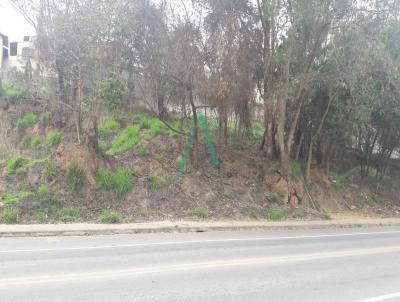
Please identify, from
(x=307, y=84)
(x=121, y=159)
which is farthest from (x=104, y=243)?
(x=307, y=84)

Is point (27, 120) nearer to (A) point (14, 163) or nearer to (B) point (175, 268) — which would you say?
(A) point (14, 163)

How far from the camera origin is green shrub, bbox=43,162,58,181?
627 inches

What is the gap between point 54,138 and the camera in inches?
772

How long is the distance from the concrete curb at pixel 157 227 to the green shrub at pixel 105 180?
2793mm

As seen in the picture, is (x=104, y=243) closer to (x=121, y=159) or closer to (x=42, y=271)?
(x=42, y=271)

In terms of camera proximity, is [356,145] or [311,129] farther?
[356,145]

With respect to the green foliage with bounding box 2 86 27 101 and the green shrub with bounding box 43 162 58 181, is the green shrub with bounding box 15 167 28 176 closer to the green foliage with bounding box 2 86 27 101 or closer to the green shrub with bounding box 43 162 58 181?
the green shrub with bounding box 43 162 58 181

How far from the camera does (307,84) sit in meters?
18.5

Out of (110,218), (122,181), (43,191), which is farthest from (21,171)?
(110,218)

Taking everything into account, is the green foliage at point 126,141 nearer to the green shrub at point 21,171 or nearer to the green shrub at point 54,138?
the green shrub at point 54,138

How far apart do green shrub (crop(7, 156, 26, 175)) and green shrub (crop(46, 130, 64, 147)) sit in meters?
2.42

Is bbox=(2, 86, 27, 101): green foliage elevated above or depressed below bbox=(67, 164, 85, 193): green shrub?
above

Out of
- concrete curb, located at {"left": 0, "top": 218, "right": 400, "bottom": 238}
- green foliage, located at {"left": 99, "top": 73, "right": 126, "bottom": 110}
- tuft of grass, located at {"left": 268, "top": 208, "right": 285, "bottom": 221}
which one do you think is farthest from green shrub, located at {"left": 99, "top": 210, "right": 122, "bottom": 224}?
tuft of grass, located at {"left": 268, "top": 208, "right": 285, "bottom": 221}

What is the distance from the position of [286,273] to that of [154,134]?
1322 cm
